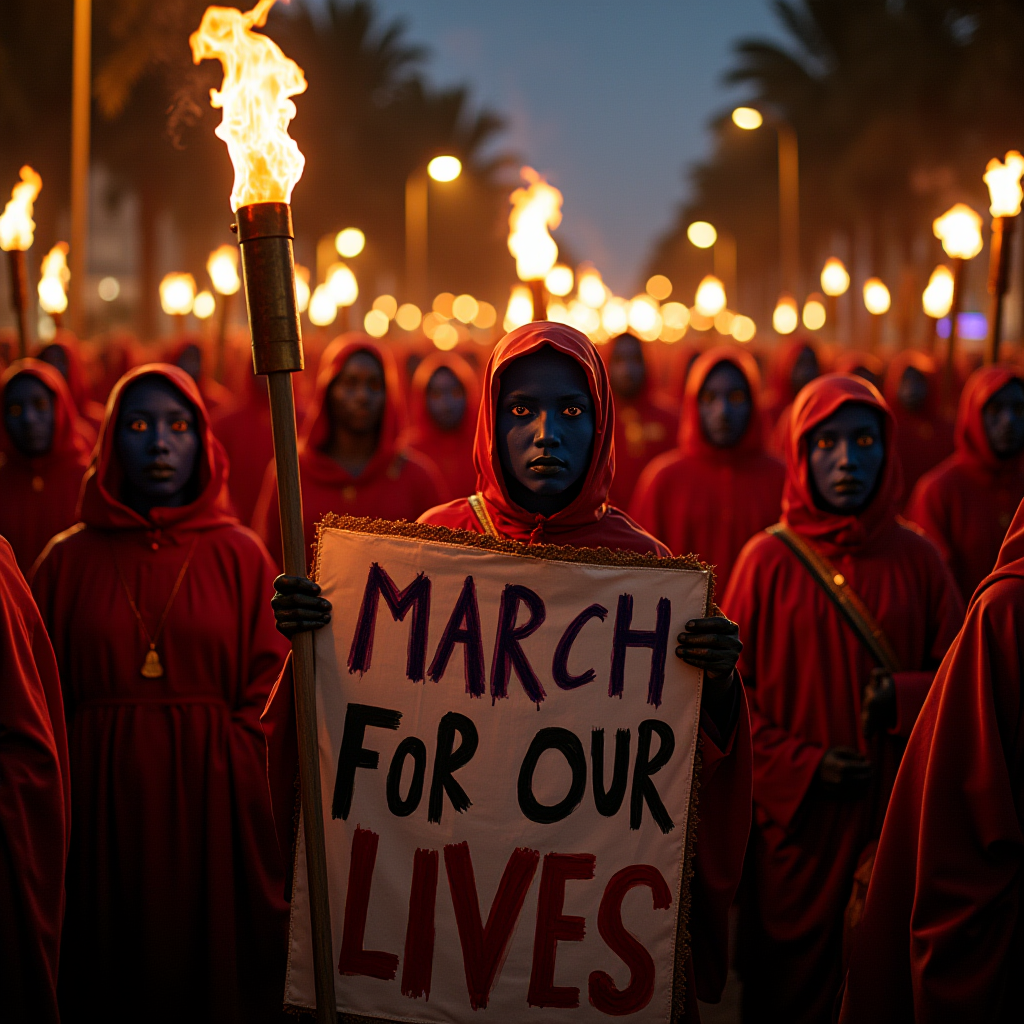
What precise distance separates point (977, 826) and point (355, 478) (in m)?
4.40

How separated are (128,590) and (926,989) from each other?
3.01 metres

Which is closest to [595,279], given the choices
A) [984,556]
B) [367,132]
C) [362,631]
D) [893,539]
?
[984,556]

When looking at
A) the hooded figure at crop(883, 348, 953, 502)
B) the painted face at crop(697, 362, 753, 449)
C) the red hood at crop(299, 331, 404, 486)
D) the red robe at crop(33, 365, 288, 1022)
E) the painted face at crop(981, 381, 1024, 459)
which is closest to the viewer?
the red robe at crop(33, 365, 288, 1022)

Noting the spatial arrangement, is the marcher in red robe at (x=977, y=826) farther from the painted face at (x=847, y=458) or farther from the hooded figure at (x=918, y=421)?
the hooded figure at (x=918, y=421)

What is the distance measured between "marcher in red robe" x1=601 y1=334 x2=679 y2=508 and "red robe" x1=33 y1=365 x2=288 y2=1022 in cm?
602

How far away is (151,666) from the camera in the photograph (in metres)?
4.39

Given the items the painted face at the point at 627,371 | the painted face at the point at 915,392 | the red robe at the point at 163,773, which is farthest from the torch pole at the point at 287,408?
the painted face at the point at 915,392

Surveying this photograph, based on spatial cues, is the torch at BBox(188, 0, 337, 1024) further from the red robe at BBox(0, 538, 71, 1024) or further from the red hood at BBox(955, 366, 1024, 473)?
the red hood at BBox(955, 366, 1024, 473)

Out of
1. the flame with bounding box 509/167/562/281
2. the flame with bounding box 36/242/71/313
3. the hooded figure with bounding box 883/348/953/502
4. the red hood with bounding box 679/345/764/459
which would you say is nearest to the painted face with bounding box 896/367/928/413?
the hooded figure with bounding box 883/348/953/502

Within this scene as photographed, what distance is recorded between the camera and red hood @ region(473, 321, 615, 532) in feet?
11.7

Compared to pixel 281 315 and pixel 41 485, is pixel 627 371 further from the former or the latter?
pixel 281 315

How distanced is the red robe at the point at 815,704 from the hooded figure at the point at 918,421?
6.06 m

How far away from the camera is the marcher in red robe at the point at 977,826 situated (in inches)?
116

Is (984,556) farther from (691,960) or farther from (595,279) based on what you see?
(595,279)
